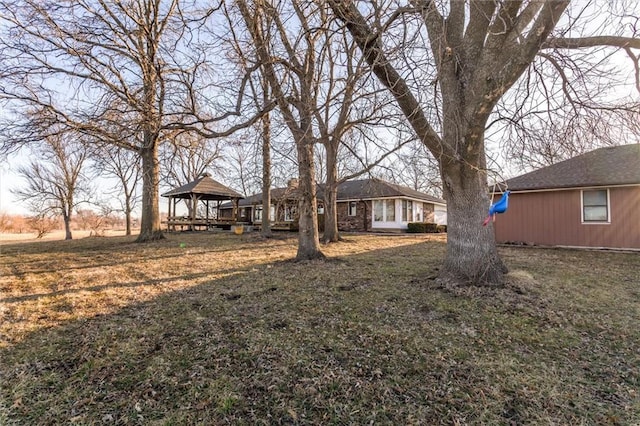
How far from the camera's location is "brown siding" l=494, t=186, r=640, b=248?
33.0ft

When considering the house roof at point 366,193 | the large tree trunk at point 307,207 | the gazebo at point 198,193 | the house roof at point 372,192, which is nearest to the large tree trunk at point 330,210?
the house roof at point 366,193

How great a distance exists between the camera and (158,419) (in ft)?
Answer: 6.24

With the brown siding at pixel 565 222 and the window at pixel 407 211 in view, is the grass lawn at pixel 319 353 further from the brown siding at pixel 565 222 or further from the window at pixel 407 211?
the window at pixel 407 211

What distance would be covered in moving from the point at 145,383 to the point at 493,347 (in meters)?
3.04

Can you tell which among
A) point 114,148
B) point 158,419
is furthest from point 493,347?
point 114,148

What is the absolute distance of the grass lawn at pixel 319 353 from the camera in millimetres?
2014

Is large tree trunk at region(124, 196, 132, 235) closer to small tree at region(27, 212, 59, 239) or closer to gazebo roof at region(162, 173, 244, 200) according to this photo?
small tree at region(27, 212, 59, 239)

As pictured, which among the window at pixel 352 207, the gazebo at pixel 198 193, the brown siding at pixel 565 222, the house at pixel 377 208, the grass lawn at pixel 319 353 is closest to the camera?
the grass lawn at pixel 319 353

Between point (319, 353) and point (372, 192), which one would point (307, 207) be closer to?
point (319, 353)

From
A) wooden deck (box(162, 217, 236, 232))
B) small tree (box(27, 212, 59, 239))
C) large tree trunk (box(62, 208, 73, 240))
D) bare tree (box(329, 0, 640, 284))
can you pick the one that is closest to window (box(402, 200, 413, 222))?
wooden deck (box(162, 217, 236, 232))

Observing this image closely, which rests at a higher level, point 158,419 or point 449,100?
point 449,100

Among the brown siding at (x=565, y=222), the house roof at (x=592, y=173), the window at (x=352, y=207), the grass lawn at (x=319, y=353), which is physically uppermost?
the house roof at (x=592, y=173)

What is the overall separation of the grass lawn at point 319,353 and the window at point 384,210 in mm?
14589

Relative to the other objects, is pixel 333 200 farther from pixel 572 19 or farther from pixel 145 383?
pixel 145 383
